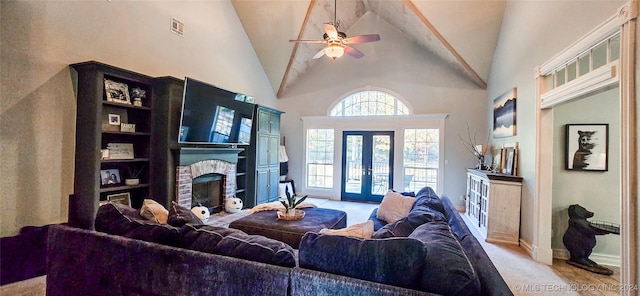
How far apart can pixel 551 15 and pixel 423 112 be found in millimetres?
3452

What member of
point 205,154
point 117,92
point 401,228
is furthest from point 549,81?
point 117,92

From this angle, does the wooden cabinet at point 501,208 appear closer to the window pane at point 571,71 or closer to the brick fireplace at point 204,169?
the window pane at point 571,71

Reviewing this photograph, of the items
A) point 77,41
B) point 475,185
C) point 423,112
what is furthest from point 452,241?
point 423,112

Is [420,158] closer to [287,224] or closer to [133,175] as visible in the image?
[287,224]

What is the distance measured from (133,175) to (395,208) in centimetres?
378

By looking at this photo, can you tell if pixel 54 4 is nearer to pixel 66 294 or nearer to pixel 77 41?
pixel 77 41

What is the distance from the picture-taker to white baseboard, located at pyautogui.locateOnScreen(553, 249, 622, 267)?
3.61 metres

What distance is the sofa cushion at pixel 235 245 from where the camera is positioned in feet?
5.06

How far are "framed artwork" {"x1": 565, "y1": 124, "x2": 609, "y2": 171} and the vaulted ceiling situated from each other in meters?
2.42

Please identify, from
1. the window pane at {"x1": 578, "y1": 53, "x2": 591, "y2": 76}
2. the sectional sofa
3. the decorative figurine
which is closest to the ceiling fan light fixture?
the window pane at {"x1": 578, "y1": 53, "x2": 591, "y2": 76}

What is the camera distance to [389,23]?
687cm

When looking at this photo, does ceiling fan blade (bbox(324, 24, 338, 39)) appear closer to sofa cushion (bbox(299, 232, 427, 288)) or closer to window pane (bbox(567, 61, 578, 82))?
window pane (bbox(567, 61, 578, 82))

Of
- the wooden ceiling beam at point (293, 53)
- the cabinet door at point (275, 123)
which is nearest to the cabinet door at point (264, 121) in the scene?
the cabinet door at point (275, 123)

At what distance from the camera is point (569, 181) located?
3791mm
